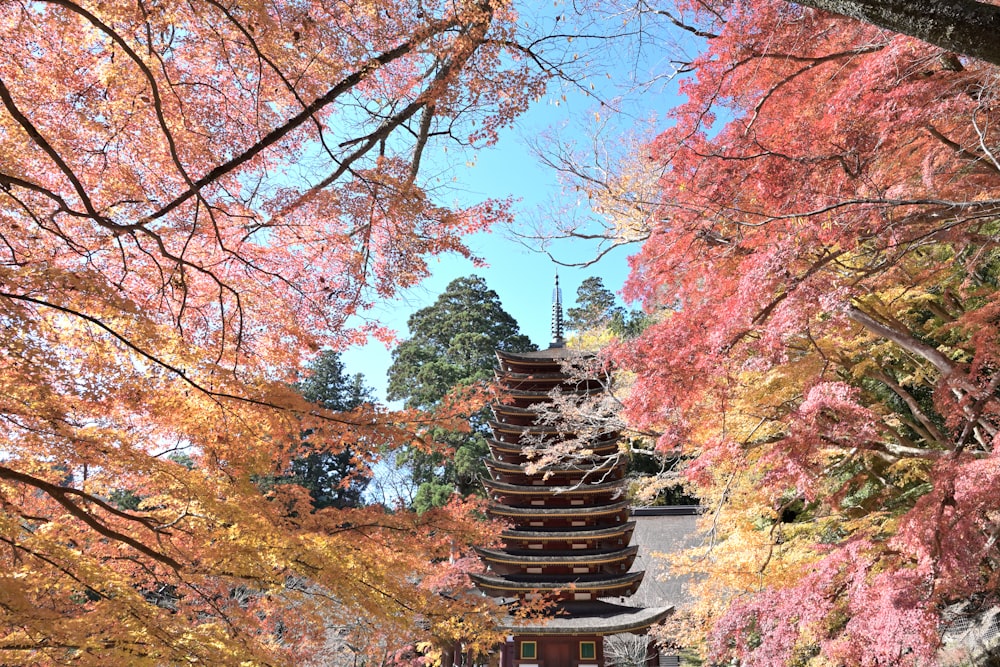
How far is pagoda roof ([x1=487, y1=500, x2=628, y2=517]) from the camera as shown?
13.8 metres

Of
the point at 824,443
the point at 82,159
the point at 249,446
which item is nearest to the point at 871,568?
the point at 824,443

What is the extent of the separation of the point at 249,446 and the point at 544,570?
36.2 feet

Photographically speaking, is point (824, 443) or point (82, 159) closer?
point (82, 159)

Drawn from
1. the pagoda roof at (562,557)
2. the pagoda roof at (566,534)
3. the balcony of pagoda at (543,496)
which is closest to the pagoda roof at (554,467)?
the balcony of pagoda at (543,496)

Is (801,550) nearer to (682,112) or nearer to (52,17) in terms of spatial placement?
(682,112)

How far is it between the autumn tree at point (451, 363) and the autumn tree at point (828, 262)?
16156 mm

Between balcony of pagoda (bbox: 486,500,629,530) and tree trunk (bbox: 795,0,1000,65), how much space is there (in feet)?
42.9

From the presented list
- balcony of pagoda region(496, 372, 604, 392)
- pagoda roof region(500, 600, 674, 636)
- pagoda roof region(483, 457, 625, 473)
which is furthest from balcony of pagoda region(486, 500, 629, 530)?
balcony of pagoda region(496, 372, 604, 392)

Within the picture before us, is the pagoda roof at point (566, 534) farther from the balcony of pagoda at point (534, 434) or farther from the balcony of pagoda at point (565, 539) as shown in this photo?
the balcony of pagoda at point (534, 434)

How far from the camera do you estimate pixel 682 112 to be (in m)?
5.12

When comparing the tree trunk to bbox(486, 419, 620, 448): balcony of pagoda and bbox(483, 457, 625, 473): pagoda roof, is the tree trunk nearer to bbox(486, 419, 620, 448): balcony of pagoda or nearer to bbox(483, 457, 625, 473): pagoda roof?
bbox(483, 457, 625, 473): pagoda roof

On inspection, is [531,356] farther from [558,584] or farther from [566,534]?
[558,584]

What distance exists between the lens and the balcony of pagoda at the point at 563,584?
13.0m

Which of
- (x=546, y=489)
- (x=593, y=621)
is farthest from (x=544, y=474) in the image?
(x=593, y=621)
